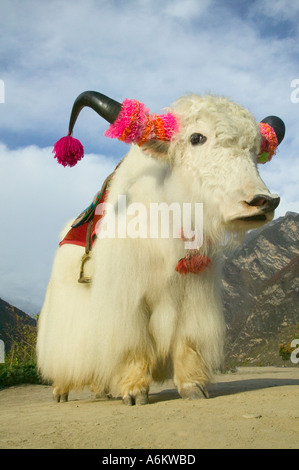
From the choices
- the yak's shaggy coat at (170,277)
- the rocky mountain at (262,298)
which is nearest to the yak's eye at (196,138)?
the yak's shaggy coat at (170,277)

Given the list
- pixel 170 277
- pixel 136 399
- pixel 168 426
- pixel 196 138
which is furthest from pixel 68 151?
pixel 168 426

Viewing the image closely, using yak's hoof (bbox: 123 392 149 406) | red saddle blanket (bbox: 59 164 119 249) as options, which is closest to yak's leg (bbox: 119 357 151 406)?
yak's hoof (bbox: 123 392 149 406)

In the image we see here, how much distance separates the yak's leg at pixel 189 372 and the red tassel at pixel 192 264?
1.70 ft

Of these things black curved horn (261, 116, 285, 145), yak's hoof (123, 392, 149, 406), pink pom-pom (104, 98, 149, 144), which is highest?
black curved horn (261, 116, 285, 145)

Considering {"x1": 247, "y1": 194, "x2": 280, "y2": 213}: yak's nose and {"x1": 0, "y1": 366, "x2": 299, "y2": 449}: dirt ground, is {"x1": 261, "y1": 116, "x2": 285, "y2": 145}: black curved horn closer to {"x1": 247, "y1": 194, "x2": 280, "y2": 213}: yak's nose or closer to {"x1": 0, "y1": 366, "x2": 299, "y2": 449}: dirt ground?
{"x1": 247, "y1": 194, "x2": 280, "y2": 213}: yak's nose

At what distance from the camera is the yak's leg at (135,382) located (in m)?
3.20

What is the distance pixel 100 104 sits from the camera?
11.1 ft

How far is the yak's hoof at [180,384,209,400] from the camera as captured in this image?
3277 mm

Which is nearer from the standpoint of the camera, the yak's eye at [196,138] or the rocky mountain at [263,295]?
the yak's eye at [196,138]

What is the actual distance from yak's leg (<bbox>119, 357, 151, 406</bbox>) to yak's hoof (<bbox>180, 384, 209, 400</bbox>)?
25 centimetres

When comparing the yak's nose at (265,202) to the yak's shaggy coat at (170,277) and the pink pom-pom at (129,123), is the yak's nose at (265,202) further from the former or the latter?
the pink pom-pom at (129,123)

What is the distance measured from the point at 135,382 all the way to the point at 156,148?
1585mm

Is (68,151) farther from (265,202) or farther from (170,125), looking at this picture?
(265,202)

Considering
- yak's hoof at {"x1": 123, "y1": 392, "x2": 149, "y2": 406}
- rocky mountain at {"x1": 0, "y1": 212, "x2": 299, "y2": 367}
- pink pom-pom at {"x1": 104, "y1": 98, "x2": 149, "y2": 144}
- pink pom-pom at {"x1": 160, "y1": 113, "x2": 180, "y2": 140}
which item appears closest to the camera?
yak's hoof at {"x1": 123, "y1": 392, "x2": 149, "y2": 406}
